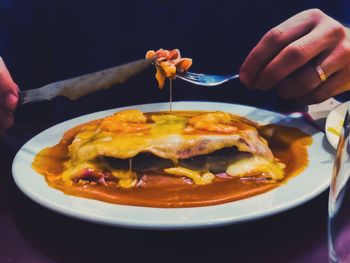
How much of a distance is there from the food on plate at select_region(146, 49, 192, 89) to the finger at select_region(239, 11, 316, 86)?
0.19m

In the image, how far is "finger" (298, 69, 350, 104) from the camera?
155cm

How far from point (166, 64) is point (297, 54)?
0.39 metres

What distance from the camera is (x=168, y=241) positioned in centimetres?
91

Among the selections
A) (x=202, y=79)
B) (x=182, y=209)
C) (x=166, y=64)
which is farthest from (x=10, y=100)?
(x=182, y=209)

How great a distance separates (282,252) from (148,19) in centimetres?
153

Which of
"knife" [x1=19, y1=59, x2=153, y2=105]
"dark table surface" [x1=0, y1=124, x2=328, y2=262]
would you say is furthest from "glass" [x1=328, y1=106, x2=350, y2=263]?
"knife" [x1=19, y1=59, x2=153, y2=105]

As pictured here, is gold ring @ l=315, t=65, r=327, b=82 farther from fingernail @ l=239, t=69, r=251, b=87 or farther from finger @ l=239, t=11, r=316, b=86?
fingernail @ l=239, t=69, r=251, b=87

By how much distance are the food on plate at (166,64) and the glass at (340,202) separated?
94cm

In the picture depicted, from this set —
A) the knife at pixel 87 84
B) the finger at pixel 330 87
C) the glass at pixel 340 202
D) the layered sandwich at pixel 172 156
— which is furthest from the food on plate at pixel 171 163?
the glass at pixel 340 202

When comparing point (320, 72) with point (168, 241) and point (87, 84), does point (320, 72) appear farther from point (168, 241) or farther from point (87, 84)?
point (168, 241)

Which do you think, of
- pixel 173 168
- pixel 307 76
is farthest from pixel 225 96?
pixel 173 168

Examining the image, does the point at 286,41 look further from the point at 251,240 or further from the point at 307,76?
the point at 251,240

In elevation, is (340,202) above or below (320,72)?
above

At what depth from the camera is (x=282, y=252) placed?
0.86 m
